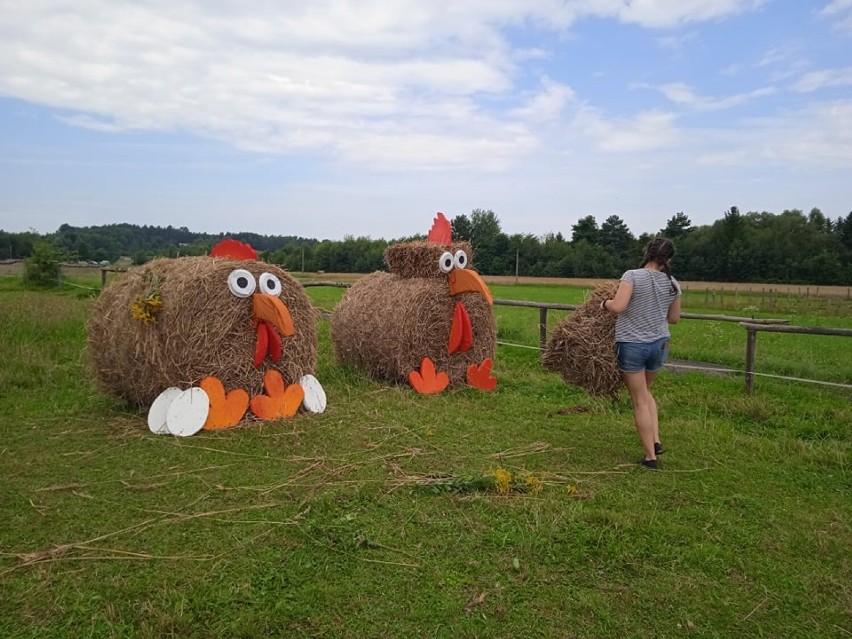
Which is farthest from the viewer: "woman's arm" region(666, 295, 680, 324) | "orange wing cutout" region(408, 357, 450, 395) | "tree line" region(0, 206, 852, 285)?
"tree line" region(0, 206, 852, 285)

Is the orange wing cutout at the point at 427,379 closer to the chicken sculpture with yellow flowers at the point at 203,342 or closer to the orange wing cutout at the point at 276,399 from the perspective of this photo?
the chicken sculpture with yellow flowers at the point at 203,342

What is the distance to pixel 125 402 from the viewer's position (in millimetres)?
6246

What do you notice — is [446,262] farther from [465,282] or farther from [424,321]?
[424,321]

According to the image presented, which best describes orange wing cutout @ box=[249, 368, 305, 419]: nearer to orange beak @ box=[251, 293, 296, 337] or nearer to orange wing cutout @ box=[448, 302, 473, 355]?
orange beak @ box=[251, 293, 296, 337]

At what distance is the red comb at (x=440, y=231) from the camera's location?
8.16 meters

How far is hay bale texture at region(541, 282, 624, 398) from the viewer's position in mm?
5590

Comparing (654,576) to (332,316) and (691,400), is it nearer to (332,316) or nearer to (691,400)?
(691,400)

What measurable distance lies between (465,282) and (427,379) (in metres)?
1.27

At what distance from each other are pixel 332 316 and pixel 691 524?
5.55 meters

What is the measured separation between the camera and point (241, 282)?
19.0 ft

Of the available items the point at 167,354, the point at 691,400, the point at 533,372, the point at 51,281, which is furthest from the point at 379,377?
the point at 51,281

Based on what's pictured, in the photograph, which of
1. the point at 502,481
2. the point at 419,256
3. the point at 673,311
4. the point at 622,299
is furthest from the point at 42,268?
the point at 673,311

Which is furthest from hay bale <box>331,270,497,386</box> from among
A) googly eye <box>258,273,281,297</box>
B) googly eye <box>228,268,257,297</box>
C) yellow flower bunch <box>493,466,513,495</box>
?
yellow flower bunch <box>493,466,513,495</box>

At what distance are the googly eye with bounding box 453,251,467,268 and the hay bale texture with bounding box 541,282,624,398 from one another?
2.09m
